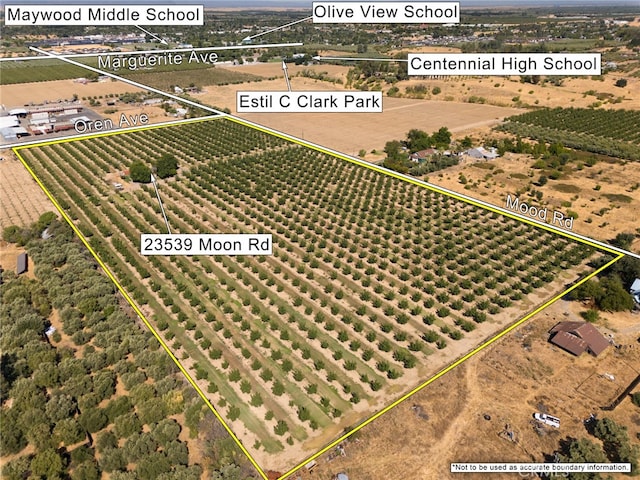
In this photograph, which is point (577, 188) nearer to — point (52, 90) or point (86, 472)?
point (86, 472)

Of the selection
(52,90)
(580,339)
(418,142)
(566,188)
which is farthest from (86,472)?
(52,90)

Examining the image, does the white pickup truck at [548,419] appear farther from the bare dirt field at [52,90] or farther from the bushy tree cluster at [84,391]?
the bare dirt field at [52,90]

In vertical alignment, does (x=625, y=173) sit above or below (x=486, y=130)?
below

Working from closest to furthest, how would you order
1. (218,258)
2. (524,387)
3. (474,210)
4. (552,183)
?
(524,387), (218,258), (474,210), (552,183)

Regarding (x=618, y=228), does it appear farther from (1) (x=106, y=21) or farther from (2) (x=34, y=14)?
(2) (x=34, y=14)

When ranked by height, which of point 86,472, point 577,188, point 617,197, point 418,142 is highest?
point 418,142

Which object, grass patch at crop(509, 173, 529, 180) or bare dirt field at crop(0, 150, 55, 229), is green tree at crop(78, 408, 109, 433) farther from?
grass patch at crop(509, 173, 529, 180)

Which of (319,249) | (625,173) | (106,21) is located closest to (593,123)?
(625,173)
